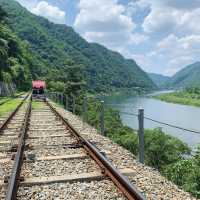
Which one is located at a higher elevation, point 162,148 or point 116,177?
point 116,177

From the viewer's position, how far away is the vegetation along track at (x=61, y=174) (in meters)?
6.12

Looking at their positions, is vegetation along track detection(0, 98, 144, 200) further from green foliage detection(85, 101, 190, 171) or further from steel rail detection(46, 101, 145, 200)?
green foliage detection(85, 101, 190, 171)

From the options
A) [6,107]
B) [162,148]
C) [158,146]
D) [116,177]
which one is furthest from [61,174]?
[158,146]

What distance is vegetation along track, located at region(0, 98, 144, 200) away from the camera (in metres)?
6.12

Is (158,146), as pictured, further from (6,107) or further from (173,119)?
(173,119)

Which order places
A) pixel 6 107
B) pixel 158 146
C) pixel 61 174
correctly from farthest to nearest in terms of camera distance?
1. pixel 158 146
2. pixel 6 107
3. pixel 61 174

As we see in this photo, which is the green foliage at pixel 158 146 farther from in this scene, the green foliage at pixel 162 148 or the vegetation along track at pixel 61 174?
the vegetation along track at pixel 61 174

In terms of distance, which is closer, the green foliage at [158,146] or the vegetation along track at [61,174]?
the vegetation along track at [61,174]

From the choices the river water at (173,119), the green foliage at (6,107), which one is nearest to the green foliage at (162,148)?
the river water at (173,119)

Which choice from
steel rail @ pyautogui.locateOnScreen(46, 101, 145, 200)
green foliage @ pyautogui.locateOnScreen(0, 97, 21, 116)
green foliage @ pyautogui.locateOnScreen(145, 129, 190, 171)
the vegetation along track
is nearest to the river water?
green foliage @ pyautogui.locateOnScreen(145, 129, 190, 171)

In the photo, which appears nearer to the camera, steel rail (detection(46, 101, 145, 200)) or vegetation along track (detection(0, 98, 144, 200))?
steel rail (detection(46, 101, 145, 200))

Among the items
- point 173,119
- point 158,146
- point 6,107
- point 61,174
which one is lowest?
point 173,119

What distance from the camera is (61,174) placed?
7410mm

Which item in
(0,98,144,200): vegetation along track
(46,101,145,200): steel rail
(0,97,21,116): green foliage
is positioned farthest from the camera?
(0,97,21,116): green foliage
